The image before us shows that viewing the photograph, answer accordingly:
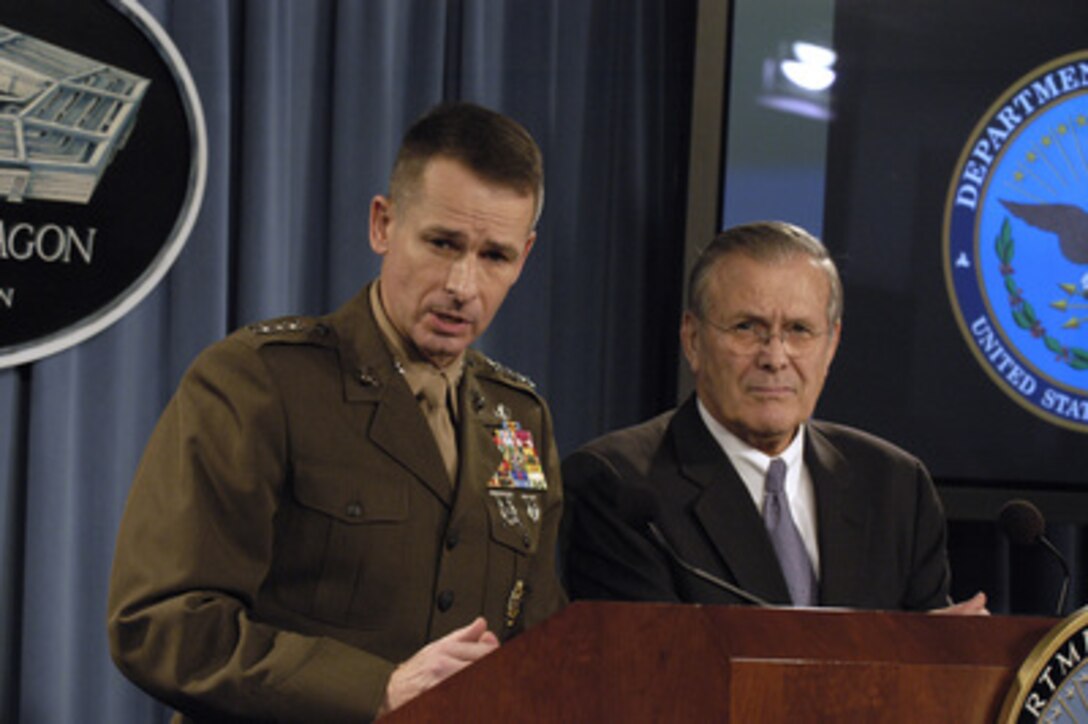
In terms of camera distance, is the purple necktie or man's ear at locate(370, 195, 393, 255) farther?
the purple necktie

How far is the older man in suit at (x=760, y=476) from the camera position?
193cm

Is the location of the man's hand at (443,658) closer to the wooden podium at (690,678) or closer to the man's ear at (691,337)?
the wooden podium at (690,678)

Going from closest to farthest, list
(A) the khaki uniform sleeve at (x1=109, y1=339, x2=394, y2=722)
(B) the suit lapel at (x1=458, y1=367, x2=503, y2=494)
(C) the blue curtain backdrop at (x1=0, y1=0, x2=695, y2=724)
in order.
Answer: (A) the khaki uniform sleeve at (x1=109, y1=339, x2=394, y2=722) < (B) the suit lapel at (x1=458, y1=367, x2=503, y2=494) < (C) the blue curtain backdrop at (x1=0, y1=0, x2=695, y2=724)

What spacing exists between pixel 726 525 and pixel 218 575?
0.74 metres

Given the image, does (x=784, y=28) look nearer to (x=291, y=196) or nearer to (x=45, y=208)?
(x=291, y=196)

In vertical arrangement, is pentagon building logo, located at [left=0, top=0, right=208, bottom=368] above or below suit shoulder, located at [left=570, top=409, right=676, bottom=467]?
above

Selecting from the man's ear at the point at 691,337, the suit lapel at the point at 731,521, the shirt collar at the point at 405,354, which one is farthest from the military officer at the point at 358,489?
the man's ear at the point at 691,337

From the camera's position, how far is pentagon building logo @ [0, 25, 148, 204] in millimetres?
2578

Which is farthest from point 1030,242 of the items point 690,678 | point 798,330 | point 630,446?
point 690,678

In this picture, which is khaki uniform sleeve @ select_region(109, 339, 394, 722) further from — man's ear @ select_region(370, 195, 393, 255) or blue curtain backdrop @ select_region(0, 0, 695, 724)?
blue curtain backdrop @ select_region(0, 0, 695, 724)

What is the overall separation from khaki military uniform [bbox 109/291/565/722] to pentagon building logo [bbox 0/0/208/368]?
101 cm

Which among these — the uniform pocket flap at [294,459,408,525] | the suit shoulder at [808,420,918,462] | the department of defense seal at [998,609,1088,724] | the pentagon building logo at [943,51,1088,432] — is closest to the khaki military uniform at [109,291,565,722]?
the uniform pocket flap at [294,459,408,525]

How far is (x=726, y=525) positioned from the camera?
193 cm

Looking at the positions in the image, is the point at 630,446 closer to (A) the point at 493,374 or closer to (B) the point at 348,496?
(A) the point at 493,374
